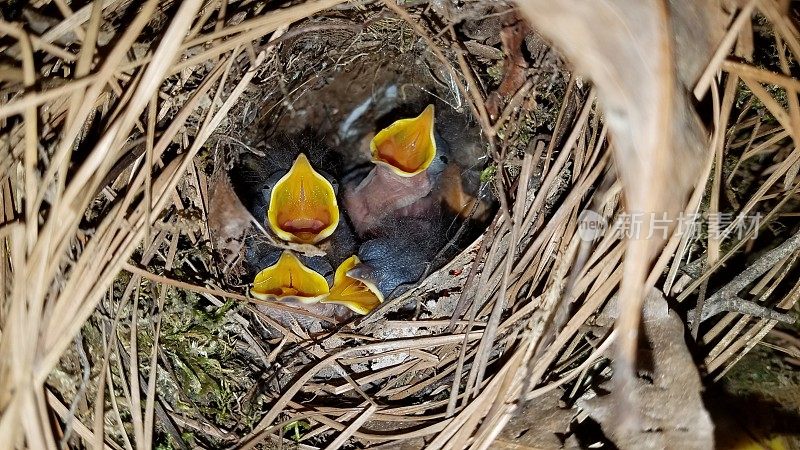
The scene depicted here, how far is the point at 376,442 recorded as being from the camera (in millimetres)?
1195

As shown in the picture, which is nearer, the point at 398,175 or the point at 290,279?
the point at 290,279

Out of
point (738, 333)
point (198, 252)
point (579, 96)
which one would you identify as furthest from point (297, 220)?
point (738, 333)

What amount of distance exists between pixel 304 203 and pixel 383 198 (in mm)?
263

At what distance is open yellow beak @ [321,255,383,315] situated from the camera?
1388 mm

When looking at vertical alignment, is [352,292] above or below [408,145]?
below

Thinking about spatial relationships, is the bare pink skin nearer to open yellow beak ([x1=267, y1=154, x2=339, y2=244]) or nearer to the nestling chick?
the nestling chick

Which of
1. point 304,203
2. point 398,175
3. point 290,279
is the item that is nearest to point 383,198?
point 398,175

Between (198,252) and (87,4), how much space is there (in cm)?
54

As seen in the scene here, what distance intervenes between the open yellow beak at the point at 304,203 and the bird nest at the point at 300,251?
0.30 ft

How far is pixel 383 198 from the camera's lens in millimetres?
1669

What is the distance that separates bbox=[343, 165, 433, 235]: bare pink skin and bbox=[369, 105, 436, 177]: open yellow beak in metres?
0.03

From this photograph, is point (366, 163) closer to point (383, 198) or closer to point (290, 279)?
point (383, 198)

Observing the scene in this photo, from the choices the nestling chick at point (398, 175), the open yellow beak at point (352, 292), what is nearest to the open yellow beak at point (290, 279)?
the open yellow beak at point (352, 292)

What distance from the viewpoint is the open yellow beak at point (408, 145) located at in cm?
153
